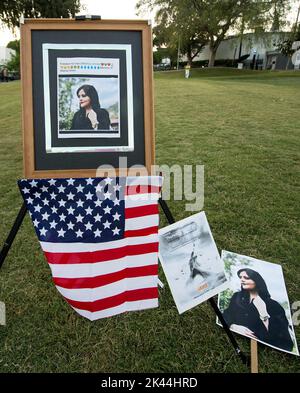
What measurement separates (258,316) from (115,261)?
0.97 meters

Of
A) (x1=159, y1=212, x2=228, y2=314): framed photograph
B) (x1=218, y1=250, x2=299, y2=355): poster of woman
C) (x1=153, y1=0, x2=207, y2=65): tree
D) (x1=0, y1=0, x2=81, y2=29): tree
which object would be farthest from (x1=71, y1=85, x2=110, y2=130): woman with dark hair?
(x1=153, y1=0, x2=207, y2=65): tree

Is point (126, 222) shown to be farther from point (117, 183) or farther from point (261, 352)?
point (261, 352)

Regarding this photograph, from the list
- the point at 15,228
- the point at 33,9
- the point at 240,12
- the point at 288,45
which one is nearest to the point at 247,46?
the point at 240,12

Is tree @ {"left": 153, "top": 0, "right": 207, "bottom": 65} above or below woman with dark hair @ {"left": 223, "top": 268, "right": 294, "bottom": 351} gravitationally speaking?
above

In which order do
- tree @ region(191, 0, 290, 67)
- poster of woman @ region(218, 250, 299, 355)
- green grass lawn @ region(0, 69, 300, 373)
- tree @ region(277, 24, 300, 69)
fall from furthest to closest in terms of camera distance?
tree @ region(277, 24, 300, 69), tree @ region(191, 0, 290, 67), poster of woman @ region(218, 250, 299, 355), green grass lawn @ region(0, 69, 300, 373)

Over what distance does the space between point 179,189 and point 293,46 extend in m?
31.7

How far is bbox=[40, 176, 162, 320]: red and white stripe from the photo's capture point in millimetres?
1606

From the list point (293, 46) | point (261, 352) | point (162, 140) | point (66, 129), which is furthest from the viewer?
point (293, 46)

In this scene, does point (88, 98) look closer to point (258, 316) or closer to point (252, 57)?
point (258, 316)

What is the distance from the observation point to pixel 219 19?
25281 millimetres

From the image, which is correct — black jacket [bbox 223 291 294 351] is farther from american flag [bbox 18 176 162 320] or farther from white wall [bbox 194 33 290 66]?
white wall [bbox 194 33 290 66]

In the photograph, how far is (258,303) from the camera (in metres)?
1.96

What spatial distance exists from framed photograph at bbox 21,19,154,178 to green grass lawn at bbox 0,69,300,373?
100 cm

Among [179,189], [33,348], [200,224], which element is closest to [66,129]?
[200,224]
